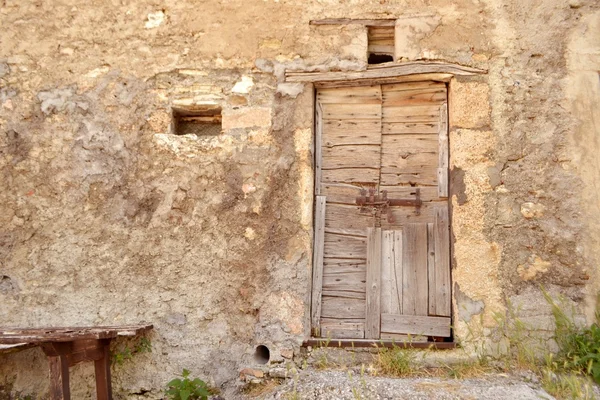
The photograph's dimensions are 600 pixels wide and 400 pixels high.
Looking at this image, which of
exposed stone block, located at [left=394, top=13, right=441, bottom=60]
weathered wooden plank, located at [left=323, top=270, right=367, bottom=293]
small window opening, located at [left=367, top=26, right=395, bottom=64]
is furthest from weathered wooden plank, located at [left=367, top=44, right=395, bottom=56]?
weathered wooden plank, located at [left=323, top=270, right=367, bottom=293]

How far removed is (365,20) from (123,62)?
1881 millimetres

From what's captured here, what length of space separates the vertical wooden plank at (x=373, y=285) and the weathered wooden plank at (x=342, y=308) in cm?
6

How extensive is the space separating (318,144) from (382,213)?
725mm

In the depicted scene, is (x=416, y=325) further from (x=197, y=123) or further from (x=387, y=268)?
(x=197, y=123)

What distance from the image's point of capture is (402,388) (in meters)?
3.40

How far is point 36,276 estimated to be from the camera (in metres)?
4.02

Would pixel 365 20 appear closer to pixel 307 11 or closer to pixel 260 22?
pixel 307 11

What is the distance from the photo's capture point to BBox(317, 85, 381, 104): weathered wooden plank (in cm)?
426

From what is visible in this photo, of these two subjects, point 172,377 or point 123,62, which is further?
point 123,62

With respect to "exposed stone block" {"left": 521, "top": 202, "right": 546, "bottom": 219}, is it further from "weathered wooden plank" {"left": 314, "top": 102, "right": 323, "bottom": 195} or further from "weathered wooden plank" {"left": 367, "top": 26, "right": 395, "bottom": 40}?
"weathered wooden plank" {"left": 367, "top": 26, "right": 395, "bottom": 40}

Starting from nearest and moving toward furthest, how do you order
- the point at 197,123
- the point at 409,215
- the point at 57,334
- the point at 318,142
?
the point at 57,334 → the point at 409,215 → the point at 318,142 → the point at 197,123

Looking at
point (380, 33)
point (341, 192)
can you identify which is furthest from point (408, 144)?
point (380, 33)

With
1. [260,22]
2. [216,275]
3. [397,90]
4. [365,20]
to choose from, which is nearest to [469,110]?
[397,90]

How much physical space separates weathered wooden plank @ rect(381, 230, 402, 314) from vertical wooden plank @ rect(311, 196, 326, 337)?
47 centimetres
